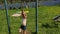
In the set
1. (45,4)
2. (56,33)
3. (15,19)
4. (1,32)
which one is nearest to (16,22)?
(15,19)

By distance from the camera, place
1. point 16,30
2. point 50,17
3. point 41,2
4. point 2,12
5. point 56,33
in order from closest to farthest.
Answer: point 56,33 → point 16,30 → point 50,17 → point 2,12 → point 41,2

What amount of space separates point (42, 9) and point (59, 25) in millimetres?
2936

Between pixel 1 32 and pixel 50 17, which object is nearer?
pixel 1 32

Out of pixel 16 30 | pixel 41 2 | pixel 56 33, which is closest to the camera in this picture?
pixel 56 33

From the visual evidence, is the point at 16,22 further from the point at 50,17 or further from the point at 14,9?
the point at 14,9

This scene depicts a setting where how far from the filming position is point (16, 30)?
266 inches

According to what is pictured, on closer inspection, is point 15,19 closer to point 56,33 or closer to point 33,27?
point 33,27

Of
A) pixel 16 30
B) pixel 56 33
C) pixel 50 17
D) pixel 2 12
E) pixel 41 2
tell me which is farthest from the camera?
pixel 41 2

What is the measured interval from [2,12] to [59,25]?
128 inches

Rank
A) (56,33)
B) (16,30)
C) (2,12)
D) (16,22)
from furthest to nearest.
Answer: (2,12) < (16,22) < (16,30) < (56,33)

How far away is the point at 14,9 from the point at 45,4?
1.86 metres

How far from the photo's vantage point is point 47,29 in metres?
6.72

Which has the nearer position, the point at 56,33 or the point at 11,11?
the point at 56,33

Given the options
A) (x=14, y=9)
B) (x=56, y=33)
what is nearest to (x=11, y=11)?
(x=14, y=9)
